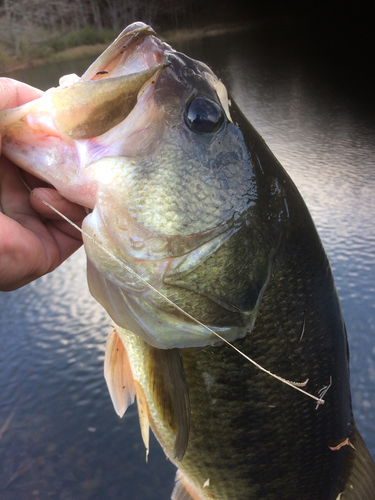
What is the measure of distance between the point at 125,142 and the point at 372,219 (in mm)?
2107

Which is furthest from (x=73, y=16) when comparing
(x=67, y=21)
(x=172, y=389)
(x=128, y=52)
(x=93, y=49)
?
(x=172, y=389)

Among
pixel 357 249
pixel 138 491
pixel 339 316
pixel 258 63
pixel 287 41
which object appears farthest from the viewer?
pixel 287 41

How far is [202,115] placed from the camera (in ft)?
1.98

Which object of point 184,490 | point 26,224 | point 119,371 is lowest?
point 184,490

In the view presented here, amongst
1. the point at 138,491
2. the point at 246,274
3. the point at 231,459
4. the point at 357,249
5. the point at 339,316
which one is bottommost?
the point at 138,491

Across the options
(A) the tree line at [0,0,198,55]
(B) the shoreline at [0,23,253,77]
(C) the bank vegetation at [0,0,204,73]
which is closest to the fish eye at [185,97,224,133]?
(B) the shoreline at [0,23,253,77]

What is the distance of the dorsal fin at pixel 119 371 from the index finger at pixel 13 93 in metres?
0.52

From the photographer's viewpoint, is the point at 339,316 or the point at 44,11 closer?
the point at 339,316

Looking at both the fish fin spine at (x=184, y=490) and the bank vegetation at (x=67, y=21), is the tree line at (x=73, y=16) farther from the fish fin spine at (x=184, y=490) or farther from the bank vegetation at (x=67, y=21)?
the fish fin spine at (x=184, y=490)

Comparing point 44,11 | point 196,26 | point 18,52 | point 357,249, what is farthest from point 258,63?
point 196,26

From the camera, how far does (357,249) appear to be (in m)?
2.02

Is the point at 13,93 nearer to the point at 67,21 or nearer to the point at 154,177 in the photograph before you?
the point at 154,177

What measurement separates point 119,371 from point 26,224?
0.40 m

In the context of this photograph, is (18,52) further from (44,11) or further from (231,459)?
(231,459)
